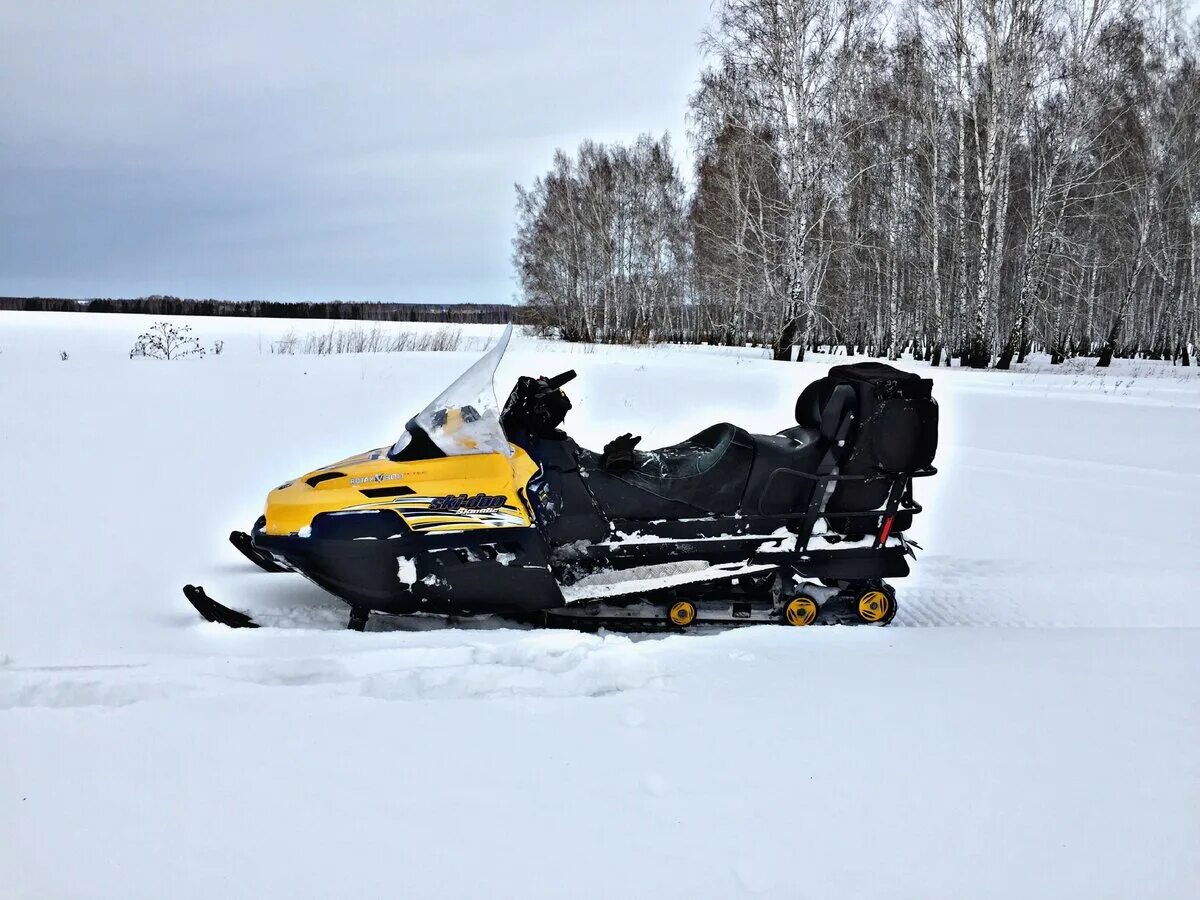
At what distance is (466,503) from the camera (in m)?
3.12

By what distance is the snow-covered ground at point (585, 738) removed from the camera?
165 cm

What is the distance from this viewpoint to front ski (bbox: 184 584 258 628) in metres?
3.10

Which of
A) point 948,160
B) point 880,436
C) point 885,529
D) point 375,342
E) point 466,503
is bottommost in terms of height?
point 885,529

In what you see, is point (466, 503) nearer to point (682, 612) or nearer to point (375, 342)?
point (682, 612)

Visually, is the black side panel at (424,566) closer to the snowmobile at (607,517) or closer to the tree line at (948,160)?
the snowmobile at (607,517)

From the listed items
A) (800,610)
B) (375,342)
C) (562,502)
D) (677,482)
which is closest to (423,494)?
(562,502)

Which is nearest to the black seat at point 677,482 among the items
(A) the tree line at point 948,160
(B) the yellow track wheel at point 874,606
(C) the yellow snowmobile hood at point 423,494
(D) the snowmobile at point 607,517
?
(D) the snowmobile at point 607,517

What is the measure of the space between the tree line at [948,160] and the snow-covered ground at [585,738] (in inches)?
544

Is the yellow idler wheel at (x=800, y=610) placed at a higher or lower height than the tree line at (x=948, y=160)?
lower

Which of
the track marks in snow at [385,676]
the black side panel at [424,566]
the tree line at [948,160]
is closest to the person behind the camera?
the track marks in snow at [385,676]

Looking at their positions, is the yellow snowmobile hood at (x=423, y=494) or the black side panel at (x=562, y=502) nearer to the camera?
the yellow snowmobile hood at (x=423, y=494)

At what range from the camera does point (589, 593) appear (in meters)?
3.20

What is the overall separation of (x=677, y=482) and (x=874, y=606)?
104 centimetres

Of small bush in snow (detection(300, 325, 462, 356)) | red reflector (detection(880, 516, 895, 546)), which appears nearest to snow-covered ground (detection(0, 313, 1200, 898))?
red reflector (detection(880, 516, 895, 546))
